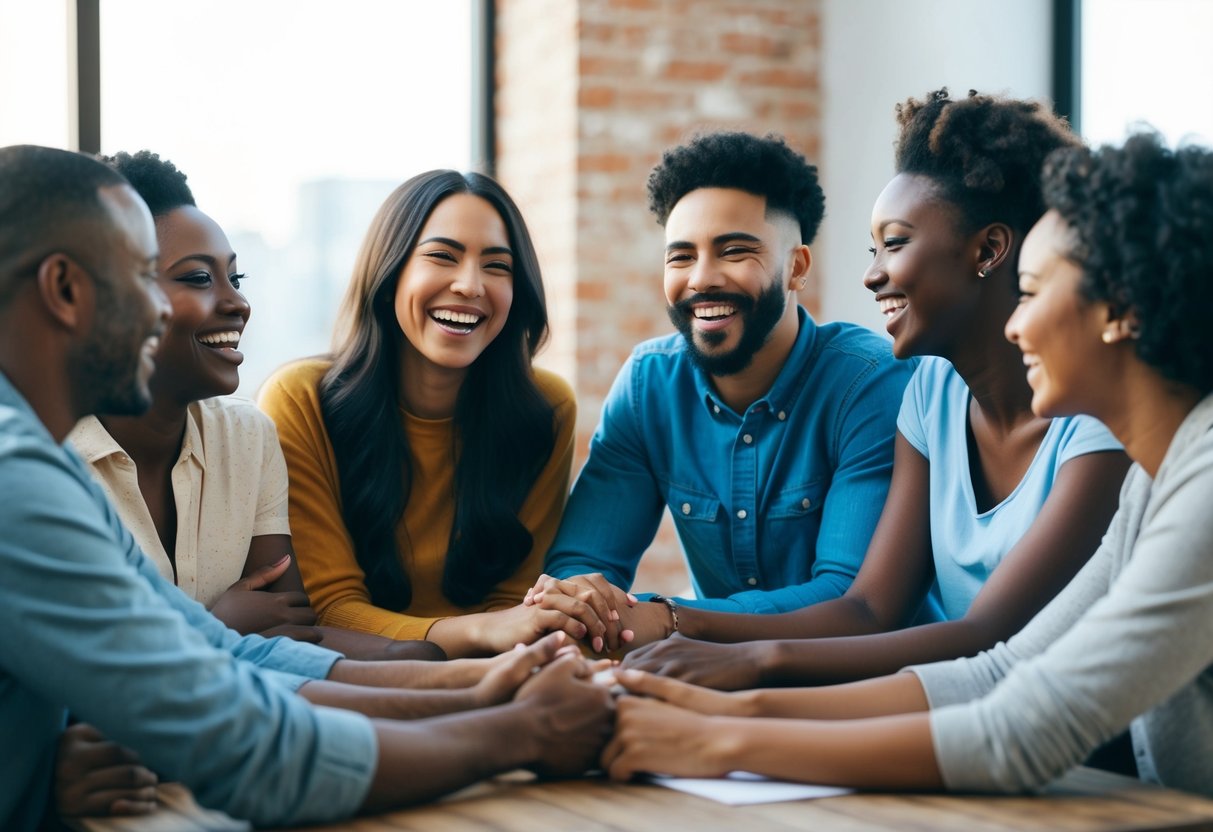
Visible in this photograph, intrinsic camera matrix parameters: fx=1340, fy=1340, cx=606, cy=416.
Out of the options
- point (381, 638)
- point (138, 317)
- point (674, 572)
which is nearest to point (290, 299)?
point (674, 572)

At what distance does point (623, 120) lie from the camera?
444 cm

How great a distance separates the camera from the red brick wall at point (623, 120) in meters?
4.39

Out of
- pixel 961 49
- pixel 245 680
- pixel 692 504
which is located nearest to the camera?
pixel 245 680

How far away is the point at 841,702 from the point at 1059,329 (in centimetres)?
52

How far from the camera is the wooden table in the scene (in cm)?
132

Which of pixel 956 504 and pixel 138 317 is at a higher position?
Answer: pixel 138 317

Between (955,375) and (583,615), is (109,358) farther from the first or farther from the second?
(955,375)

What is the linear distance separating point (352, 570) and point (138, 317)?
A: 113cm

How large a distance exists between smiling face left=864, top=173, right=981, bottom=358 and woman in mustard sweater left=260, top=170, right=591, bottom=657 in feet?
2.53

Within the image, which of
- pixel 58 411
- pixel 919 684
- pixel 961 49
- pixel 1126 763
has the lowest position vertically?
pixel 1126 763

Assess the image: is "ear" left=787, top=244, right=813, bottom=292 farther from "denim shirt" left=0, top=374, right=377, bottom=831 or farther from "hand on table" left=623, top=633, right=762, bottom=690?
"denim shirt" left=0, top=374, right=377, bottom=831

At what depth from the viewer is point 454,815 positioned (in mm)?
1373

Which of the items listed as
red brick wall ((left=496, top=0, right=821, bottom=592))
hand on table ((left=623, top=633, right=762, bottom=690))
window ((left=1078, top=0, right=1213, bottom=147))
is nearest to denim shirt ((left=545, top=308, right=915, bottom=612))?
hand on table ((left=623, top=633, right=762, bottom=690))

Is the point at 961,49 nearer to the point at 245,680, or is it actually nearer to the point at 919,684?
the point at 919,684
